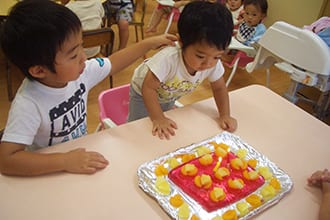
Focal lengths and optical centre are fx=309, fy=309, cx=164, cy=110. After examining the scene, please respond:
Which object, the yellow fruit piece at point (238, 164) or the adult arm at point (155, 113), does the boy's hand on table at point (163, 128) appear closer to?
the adult arm at point (155, 113)

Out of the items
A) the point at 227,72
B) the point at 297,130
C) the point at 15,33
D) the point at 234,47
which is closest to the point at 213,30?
the point at 297,130

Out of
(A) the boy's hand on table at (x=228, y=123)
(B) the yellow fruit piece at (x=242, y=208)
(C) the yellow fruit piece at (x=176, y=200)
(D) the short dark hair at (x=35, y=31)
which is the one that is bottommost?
(C) the yellow fruit piece at (x=176, y=200)

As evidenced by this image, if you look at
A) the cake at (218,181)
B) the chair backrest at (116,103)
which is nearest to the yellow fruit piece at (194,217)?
the cake at (218,181)

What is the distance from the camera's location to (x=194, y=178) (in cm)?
77

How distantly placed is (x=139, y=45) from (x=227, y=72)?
2.09 m

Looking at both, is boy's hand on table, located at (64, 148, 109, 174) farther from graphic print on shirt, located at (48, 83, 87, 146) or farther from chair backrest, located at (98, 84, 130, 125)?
chair backrest, located at (98, 84, 130, 125)

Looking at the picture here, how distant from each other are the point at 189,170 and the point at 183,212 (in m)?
0.12

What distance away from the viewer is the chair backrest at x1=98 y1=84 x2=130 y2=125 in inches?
53.1

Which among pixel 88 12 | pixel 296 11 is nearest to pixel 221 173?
pixel 88 12

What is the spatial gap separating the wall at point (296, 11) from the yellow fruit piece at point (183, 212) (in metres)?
2.78

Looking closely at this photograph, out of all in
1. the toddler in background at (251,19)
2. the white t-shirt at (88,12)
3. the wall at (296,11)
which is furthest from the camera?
the wall at (296,11)

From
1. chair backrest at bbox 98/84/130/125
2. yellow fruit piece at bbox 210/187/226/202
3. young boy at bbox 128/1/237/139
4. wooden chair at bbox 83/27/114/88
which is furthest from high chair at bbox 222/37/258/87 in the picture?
yellow fruit piece at bbox 210/187/226/202

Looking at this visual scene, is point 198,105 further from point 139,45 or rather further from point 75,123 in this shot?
point 75,123

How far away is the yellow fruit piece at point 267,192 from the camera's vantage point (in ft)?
2.46
